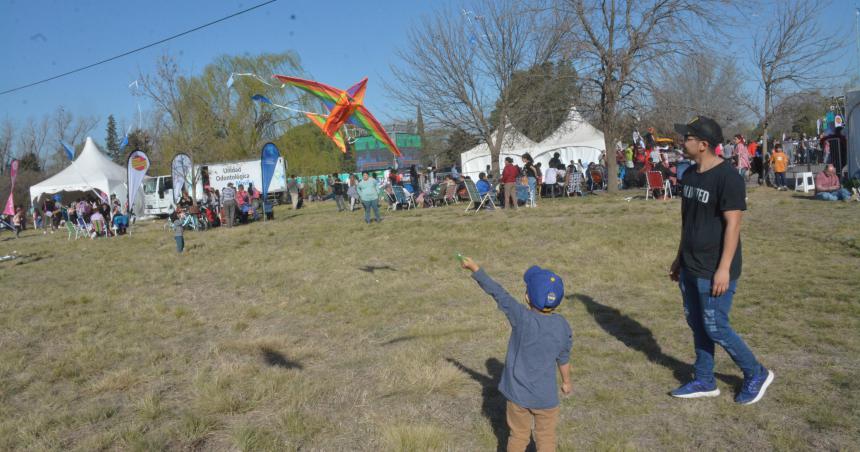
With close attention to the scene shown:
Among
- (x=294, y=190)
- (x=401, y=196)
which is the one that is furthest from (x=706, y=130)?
(x=294, y=190)

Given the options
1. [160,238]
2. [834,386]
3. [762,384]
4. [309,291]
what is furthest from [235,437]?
[160,238]

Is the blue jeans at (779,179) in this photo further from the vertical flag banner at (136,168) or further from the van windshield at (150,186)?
the van windshield at (150,186)

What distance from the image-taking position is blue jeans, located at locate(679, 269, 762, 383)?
3732 mm

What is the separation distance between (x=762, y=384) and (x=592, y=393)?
3.39ft

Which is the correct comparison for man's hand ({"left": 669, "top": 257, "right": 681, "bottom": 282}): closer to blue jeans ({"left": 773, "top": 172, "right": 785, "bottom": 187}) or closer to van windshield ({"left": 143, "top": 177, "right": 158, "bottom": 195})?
blue jeans ({"left": 773, "top": 172, "right": 785, "bottom": 187})

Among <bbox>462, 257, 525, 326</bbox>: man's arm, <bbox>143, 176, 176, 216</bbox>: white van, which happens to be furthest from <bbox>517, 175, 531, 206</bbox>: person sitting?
<bbox>143, 176, 176, 216</bbox>: white van

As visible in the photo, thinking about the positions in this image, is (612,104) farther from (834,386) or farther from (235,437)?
(235,437)

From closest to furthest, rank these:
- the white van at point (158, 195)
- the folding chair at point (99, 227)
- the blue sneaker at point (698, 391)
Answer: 1. the blue sneaker at point (698, 391)
2. the folding chair at point (99, 227)
3. the white van at point (158, 195)

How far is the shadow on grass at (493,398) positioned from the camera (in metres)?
3.75

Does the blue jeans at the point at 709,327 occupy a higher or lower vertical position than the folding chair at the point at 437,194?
lower

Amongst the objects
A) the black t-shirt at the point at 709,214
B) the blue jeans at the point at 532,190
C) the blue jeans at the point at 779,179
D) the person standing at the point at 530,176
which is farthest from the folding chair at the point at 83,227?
the black t-shirt at the point at 709,214

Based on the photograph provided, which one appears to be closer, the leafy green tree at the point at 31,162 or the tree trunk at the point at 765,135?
the tree trunk at the point at 765,135

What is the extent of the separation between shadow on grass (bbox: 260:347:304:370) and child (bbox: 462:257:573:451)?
260 centimetres

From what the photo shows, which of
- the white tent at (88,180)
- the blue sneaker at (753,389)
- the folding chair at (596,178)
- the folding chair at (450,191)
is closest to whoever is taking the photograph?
the blue sneaker at (753,389)
